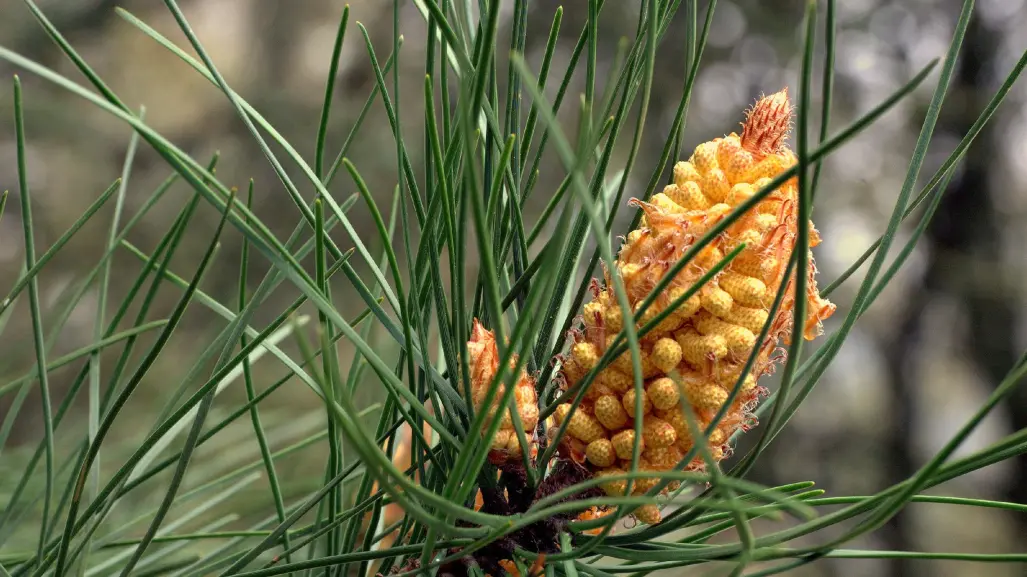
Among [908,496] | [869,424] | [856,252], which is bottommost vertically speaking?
[869,424]

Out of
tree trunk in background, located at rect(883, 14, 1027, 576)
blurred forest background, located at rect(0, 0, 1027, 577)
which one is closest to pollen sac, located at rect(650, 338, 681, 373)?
blurred forest background, located at rect(0, 0, 1027, 577)

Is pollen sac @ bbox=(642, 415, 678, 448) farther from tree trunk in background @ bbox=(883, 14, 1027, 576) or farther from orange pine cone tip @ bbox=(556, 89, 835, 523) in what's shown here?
tree trunk in background @ bbox=(883, 14, 1027, 576)

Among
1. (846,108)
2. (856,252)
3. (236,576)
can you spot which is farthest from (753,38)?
(236,576)

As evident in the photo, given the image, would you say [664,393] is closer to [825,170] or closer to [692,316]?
[692,316]

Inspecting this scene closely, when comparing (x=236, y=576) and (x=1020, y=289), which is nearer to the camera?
(x=236, y=576)

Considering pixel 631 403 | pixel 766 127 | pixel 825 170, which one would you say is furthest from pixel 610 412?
pixel 825 170

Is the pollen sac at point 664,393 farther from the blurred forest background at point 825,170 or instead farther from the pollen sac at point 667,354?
the blurred forest background at point 825,170

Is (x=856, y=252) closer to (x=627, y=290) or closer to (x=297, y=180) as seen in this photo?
(x=297, y=180)
